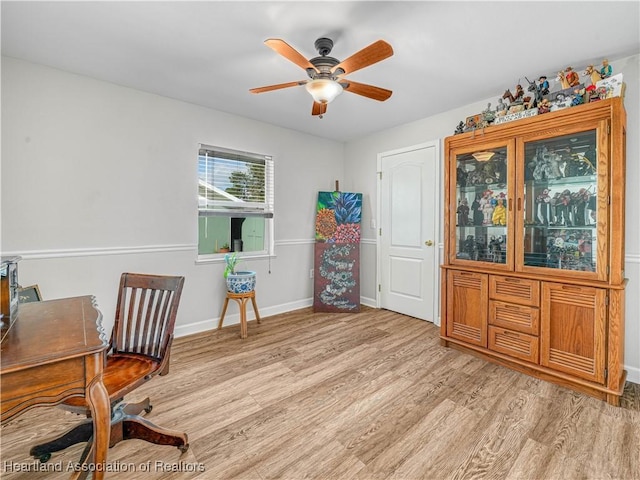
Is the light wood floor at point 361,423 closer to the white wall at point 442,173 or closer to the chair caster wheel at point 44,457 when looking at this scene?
the chair caster wheel at point 44,457

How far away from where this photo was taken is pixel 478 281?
9.04 feet

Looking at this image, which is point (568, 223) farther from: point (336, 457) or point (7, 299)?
point (7, 299)

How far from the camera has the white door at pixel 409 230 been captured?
3.72 meters

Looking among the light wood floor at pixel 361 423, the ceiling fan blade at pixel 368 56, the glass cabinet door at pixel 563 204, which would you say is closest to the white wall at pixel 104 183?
the light wood floor at pixel 361 423

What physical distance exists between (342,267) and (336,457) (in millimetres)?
2797

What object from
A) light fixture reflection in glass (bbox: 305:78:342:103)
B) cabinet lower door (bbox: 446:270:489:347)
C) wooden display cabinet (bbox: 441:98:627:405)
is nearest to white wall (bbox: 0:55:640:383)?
wooden display cabinet (bbox: 441:98:627:405)

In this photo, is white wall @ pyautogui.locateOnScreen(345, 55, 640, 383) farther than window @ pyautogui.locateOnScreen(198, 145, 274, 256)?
No

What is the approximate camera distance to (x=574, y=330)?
7.30ft

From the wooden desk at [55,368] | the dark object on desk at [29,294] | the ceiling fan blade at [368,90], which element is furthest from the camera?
the dark object on desk at [29,294]

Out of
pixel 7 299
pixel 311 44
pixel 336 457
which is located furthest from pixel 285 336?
pixel 311 44

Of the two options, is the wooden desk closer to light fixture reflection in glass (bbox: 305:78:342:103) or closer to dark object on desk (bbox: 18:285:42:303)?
dark object on desk (bbox: 18:285:42:303)

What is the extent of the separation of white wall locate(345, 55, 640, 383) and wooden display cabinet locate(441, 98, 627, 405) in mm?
231

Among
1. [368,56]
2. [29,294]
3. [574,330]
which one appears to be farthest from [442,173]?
[29,294]

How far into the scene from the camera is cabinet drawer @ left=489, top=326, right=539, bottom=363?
2.41m
